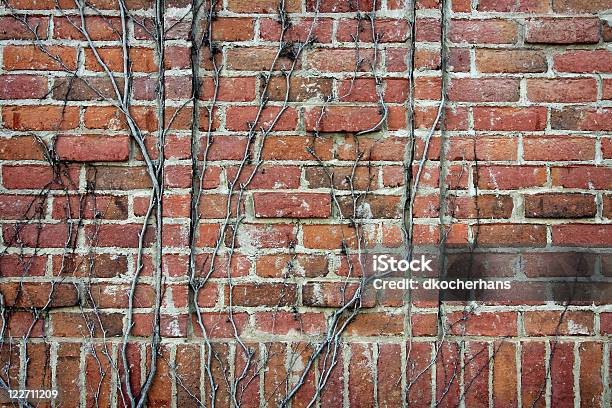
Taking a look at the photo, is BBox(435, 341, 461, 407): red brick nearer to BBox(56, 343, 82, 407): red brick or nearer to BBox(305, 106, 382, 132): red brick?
BBox(305, 106, 382, 132): red brick

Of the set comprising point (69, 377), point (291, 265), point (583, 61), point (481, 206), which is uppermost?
point (583, 61)

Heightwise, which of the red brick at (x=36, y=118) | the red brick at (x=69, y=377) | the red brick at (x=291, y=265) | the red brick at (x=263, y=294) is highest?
the red brick at (x=36, y=118)

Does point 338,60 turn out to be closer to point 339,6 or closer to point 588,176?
point 339,6

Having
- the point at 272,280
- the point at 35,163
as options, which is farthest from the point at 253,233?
the point at 35,163

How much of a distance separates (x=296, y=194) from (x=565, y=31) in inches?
38.9

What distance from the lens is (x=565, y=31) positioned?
1998 millimetres

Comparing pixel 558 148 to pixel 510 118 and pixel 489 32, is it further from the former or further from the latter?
pixel 489 32

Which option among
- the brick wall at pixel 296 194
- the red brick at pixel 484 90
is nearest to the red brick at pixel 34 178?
the brick wall at pixel 296 194

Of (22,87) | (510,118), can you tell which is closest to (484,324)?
(510,118)

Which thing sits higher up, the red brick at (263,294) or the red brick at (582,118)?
the red brick at (582,118)

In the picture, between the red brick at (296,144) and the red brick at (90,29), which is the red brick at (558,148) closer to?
the red brick at (296,144)

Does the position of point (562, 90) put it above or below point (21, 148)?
above

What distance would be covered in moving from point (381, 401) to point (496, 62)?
1113 millimetres

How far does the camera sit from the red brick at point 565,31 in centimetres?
200
